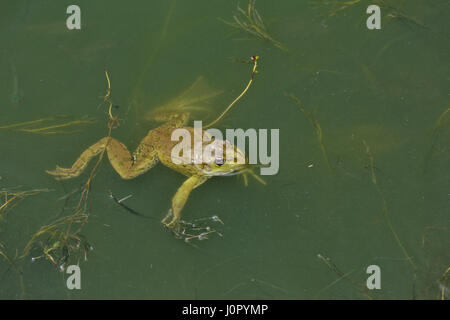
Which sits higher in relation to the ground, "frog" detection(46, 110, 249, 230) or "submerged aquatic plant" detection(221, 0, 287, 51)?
"submerged aquatic plant" detection(221, 0, 287, 51)

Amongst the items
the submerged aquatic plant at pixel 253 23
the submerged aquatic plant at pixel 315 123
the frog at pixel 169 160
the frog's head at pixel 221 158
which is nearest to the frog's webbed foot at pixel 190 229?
the frog at pixel 169 160

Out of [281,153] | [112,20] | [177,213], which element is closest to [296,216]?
[281,153]

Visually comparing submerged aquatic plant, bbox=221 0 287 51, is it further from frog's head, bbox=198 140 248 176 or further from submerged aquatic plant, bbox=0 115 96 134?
submerged aquatic plant, bbox=0 115 96 134

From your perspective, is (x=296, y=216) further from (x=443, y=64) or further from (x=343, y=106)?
(x=443, y=64)

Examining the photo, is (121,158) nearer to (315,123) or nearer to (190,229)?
(190,229)

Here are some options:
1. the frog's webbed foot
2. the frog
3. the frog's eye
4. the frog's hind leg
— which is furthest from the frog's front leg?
the frog's hind leg

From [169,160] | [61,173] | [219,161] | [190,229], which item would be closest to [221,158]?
[219,161]

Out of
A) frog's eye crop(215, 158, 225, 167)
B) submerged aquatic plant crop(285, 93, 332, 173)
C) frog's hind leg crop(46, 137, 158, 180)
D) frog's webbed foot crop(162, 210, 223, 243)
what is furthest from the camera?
submerged aquatic plant crop(285, 93, 332, 173)
